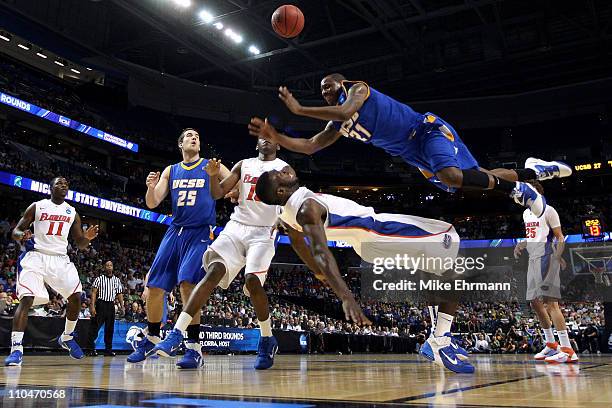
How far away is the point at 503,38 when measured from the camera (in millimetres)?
24266

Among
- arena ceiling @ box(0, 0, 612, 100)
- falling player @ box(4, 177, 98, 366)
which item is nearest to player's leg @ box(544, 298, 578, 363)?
falling player @ box(4, 177, 98, 366)

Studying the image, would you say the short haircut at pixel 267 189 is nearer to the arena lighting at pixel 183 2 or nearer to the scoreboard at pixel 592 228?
the scoreboard at pixel 592 228

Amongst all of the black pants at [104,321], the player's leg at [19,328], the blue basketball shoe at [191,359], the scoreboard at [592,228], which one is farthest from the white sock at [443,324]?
the scoreboard at [592,228]

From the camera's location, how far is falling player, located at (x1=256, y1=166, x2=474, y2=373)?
2.97 metres

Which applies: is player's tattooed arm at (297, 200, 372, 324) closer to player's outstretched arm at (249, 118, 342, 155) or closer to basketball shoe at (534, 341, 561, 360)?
player's outstretched arm at (249, 118, 342, 155)

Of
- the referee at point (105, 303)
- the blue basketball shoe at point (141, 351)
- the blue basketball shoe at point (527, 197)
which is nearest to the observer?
the blue basketball shoe at point (141, 351)

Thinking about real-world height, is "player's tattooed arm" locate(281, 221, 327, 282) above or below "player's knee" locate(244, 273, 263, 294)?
above

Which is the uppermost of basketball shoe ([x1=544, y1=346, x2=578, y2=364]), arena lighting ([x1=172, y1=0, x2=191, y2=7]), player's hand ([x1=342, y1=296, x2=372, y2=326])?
arena lighting ([x1=172, y1=0, x2=191, y2=7])

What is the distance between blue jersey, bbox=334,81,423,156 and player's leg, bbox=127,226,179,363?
75.9 inches

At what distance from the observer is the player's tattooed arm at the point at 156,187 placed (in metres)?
5.35

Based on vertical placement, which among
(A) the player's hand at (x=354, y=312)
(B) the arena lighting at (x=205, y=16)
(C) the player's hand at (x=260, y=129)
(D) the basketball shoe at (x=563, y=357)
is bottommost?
(D) the basketball shoe at (x=563, y=357)

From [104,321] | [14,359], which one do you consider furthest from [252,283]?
[104,321]

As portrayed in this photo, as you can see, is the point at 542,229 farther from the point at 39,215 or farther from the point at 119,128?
the point at 119,128

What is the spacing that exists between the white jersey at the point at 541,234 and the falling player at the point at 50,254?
16.8 feet
